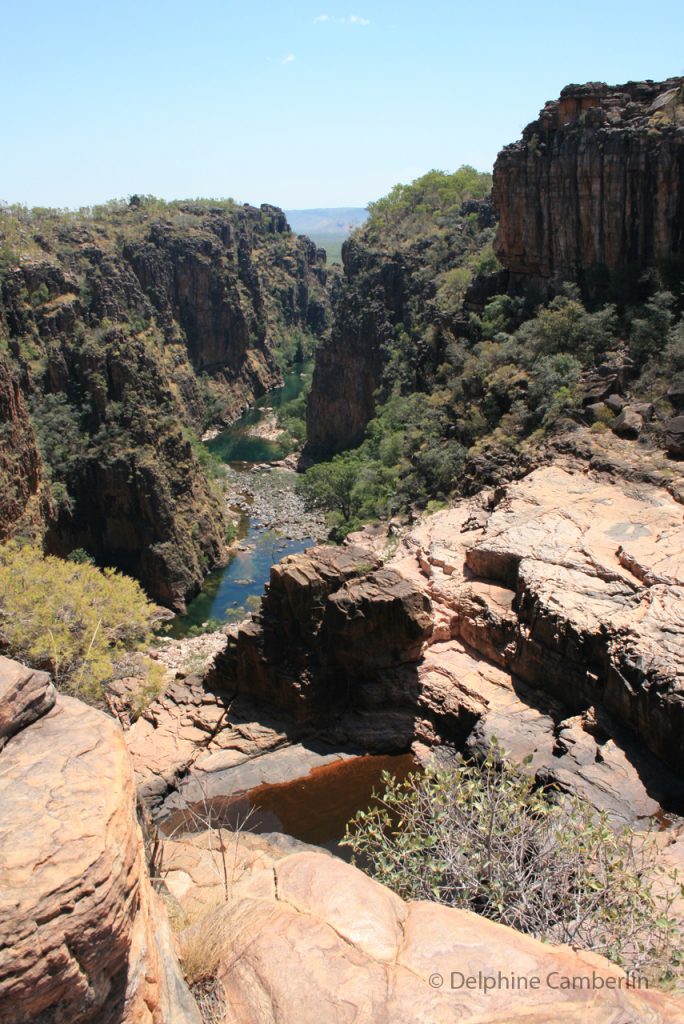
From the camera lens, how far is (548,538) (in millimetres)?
21109

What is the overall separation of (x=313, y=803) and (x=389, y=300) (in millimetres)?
50274

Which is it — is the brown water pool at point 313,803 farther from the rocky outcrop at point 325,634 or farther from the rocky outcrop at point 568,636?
the rocky outcrop at point 325,634

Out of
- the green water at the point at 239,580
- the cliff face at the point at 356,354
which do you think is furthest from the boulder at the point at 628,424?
the cliff face at the point at 356,354

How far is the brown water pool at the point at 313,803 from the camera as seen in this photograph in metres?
17.9

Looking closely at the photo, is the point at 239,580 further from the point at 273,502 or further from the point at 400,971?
the point at 400,971

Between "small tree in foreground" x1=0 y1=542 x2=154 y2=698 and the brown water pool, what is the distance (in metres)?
4.75

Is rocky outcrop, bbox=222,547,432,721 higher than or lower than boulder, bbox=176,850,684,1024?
lower

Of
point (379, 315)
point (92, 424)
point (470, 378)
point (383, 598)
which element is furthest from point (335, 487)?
point (383, 598)

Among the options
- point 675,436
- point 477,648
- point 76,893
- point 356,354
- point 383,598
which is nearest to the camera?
point 76,893

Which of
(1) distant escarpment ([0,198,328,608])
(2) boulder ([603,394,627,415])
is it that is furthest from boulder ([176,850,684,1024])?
(1) distant escarpment ([0,198,328,608])

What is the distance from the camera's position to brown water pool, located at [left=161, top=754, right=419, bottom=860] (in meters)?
17.9

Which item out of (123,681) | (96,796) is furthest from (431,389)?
(96,796)

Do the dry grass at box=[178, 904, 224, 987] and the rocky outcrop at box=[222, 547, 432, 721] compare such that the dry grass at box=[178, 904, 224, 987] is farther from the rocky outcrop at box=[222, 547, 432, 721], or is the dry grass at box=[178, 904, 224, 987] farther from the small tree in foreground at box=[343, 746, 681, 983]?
the rocky outcrop at box=[222, 547, 432, 721]

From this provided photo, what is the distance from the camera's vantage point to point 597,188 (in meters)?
36.1
